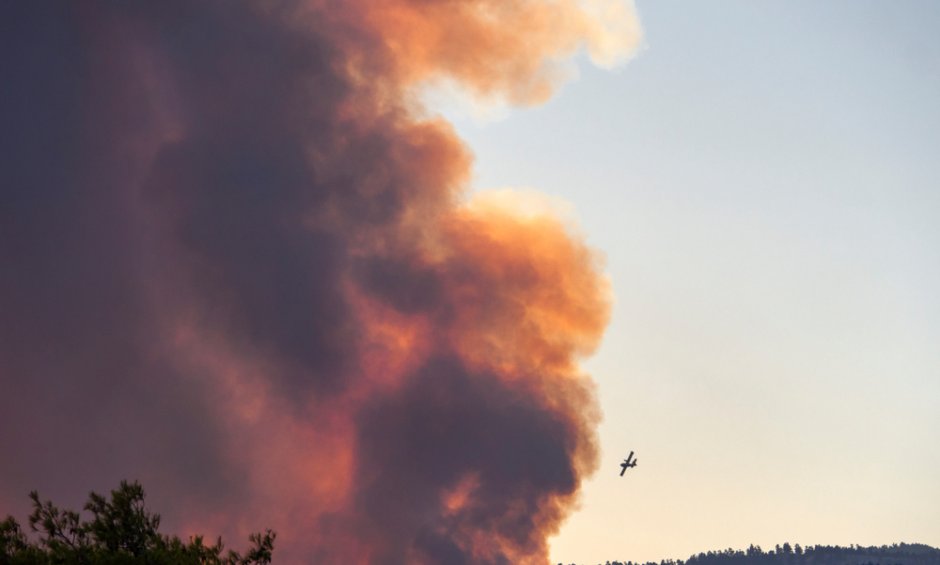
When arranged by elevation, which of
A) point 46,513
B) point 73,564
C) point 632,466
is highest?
point 632,466

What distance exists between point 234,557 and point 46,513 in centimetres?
1056

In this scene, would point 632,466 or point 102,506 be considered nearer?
point 102,506

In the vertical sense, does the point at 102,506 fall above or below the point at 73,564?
above

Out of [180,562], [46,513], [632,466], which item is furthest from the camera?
[632,466]

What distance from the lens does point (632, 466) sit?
16575cm

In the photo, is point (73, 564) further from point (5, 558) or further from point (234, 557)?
point (234, 557)

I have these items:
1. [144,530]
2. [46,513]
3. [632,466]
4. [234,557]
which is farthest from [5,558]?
[632,466]

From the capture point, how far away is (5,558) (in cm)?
5297

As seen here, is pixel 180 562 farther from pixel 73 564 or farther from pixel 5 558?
pixel 5 558

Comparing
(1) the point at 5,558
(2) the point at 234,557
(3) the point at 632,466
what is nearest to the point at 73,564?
(1) the point at 5,558

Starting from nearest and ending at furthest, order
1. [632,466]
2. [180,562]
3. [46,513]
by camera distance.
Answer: [180,562] < [46,513] < [632,466]

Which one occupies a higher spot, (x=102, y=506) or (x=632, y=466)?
(x=632, y=466)

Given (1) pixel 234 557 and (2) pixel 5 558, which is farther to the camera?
(1) pixel 234 557

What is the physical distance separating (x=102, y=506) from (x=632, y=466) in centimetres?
12029
